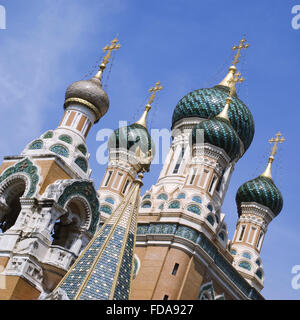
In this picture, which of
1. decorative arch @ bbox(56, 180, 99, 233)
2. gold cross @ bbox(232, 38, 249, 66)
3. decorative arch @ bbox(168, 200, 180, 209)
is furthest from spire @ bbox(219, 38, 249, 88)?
decorative arch @ bbox(56, 180, 99, 233)

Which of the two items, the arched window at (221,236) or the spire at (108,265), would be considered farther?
the arched window at (221,236)

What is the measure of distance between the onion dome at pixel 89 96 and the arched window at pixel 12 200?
3.18 meters

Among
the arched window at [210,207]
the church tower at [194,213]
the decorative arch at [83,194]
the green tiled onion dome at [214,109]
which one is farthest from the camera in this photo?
the green tiled onion dome at [214,109]

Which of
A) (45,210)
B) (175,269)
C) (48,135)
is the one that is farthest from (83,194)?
(175,269)

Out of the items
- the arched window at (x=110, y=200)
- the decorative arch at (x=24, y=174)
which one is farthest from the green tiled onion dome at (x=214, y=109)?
the decorative arch at (x=24, y=174)

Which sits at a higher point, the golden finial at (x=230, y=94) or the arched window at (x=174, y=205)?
the golden finial at (x=230, y=94)

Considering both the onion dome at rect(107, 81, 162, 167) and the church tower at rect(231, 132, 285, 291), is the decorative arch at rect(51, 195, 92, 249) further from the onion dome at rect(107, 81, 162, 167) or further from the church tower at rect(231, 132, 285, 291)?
the church tower at rect(231, 132, 285, 291)

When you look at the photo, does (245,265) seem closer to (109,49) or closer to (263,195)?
(263,195)

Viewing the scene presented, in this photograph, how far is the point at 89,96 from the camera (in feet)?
49.6

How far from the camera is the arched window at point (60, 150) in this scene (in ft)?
43.5

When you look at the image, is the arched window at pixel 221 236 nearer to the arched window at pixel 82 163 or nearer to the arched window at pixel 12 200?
the arched window at pixel 82 163

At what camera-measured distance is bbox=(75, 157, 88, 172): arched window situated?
13469mm
